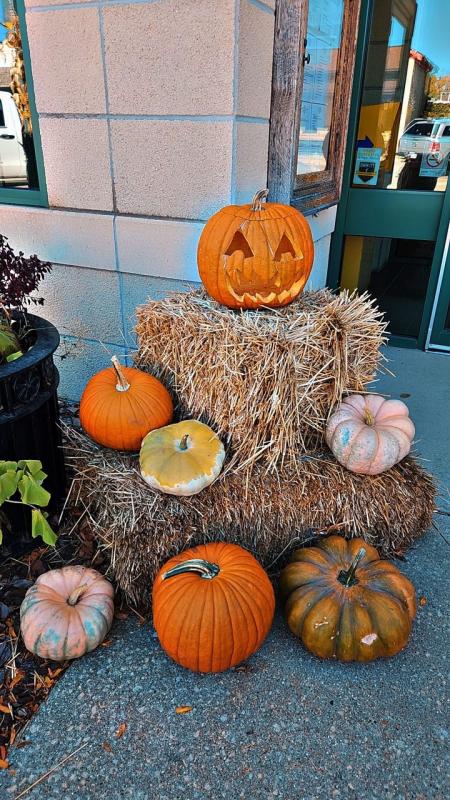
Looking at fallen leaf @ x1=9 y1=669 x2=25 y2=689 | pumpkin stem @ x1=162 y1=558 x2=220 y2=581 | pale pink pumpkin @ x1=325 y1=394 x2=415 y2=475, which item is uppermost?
pale pink pumpkin @ x1=325 y1=394 x2=415 y2=475

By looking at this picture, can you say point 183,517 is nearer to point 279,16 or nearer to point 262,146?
point 262,146

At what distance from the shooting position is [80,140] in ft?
10.9

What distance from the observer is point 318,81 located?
356 cm

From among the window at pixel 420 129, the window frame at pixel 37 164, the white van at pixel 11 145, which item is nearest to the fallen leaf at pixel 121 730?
the window frame at pixel 37 164

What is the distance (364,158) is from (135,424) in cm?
322

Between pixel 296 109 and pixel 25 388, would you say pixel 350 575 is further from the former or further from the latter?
pixel 296 109

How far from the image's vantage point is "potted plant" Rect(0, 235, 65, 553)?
2350mm

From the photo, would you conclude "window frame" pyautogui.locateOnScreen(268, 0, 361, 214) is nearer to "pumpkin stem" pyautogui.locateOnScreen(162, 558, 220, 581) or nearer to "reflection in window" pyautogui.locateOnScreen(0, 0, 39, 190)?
"reflection in window" pyautogui.locateOnScreen(0, 0, 39, 190)

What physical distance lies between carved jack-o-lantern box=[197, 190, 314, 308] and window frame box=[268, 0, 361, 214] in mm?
882

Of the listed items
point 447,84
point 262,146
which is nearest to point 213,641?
point 262,146

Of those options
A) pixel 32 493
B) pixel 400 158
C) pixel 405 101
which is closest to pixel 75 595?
pixel 32 493

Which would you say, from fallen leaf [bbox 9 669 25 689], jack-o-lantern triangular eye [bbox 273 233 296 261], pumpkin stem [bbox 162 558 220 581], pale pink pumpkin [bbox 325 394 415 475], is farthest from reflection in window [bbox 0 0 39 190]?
fallen leaf [bbox 9 669 25 689]

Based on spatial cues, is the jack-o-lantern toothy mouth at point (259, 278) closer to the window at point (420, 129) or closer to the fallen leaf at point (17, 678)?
the fallen leaf at point (17, 678)

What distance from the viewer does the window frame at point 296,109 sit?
2.97 m
